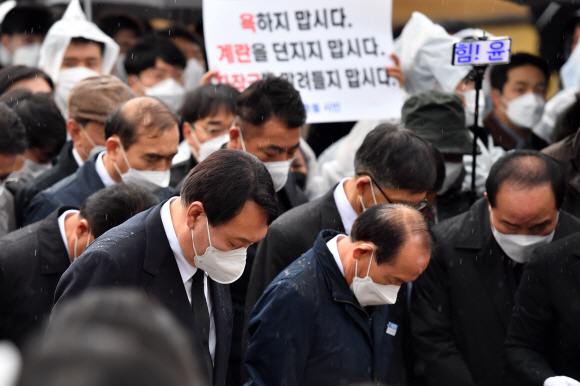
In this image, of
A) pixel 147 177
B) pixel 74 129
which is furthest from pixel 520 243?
pixel 74 129

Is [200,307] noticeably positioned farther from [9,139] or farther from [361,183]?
[9,139]

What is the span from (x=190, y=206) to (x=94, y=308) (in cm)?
171

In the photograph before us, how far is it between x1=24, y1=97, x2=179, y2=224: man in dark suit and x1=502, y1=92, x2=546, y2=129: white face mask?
125 inches

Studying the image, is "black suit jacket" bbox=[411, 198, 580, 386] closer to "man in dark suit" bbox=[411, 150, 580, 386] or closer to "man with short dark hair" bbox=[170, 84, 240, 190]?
"man in dark suit" bbox=[411, 150, 580, 386]

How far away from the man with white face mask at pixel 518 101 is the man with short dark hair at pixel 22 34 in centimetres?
443

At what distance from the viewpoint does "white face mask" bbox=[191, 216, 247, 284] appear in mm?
2990

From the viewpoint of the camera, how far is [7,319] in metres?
3.60

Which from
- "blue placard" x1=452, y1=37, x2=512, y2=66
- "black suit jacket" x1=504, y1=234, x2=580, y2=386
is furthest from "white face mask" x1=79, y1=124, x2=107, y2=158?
"black suit jacket" x1=504, y1=234, x2=580, y2=386

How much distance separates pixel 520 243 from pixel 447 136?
117 centimetres

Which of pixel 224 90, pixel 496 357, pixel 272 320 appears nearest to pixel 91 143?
pixel 224 90

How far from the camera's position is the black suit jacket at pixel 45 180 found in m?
4.76

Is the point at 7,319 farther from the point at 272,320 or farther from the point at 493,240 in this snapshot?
the point at 493,240

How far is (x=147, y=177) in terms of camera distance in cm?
459

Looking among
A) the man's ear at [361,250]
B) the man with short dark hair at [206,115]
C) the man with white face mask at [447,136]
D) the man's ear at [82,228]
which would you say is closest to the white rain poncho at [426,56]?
the man with white face mask at [447,136]
